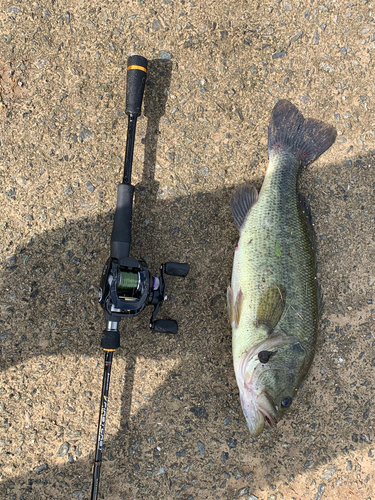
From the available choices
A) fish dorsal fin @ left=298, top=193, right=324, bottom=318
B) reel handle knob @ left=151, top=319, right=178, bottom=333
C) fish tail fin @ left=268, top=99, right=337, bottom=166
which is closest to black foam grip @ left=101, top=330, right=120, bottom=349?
reel handle knob @ left=151, top=319, right=178, bottom=333

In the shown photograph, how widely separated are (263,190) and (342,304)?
51.8 inches

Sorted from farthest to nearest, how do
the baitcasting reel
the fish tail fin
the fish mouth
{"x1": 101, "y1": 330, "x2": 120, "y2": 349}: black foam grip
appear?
1. the fish tail fin
2. the fish mouth
3. {"x1": 101, "y1": 330, "x2": 120, "y2": 349}: black foam grip
4. the baitcasting reel

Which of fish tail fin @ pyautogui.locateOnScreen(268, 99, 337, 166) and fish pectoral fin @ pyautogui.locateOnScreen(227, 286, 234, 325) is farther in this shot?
fish tail fin @ pyautogui.locateOnScreen(268, 99, 337, 166)

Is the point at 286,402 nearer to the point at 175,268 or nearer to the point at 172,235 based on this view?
the point at 175,268

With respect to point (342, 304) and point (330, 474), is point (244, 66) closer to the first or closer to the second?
point (342, 304)

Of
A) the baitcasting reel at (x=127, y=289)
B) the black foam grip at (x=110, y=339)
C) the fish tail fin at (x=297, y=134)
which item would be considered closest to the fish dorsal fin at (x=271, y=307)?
the baitcasting reel at (x=127, y=289)

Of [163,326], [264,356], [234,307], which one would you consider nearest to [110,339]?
[163,326]

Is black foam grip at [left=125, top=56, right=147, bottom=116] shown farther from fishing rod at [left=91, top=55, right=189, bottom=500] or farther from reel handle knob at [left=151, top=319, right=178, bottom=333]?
reel handle knob at [left=151, top=319, right=178, bottom=333]

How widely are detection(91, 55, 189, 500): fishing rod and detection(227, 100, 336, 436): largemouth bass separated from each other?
0.59m

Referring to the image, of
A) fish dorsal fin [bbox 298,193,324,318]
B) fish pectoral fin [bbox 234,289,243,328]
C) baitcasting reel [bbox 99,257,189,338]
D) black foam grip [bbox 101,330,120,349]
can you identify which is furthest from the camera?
fish dorsal fin [bbox 298,193,324,318]

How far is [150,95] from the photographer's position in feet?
11.1

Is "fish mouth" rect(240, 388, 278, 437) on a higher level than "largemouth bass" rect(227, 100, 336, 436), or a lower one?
lower

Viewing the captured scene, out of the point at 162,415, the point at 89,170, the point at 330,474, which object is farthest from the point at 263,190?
the point at 330,474

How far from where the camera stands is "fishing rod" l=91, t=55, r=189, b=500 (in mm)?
2570
